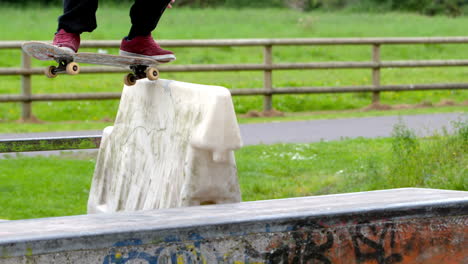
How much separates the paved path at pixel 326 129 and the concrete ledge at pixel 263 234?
710 cm

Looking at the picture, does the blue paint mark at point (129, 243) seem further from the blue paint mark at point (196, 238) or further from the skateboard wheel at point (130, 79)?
the skateboard wheel at point (130, 79)

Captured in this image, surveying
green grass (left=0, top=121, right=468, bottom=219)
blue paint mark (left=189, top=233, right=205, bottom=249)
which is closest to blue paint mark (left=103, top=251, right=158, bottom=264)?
blue paint mark (left=189, top=233, right=205, bottom=249)

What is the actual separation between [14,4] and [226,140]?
29125 millimetres

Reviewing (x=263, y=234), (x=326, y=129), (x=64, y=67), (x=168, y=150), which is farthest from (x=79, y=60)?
(x=326, y=129)

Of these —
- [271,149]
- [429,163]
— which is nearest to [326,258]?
[429,163]

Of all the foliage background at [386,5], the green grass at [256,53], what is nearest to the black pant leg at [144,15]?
the green grass at [256,53]

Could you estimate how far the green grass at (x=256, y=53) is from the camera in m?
15.5

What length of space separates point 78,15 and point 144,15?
377 mm

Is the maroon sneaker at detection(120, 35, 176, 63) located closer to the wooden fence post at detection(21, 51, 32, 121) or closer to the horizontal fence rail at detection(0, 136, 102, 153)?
the horizontal fence rail at detection(0, 136, 102, 153)

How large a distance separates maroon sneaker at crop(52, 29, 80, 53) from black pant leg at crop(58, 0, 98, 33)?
0.02m

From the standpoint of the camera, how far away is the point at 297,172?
26.5ft

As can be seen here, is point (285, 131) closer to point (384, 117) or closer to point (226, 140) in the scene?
point (384, 117)

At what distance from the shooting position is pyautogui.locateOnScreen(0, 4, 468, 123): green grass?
1547cm

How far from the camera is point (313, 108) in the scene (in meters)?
15.3
